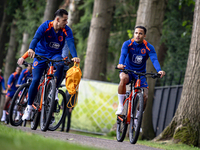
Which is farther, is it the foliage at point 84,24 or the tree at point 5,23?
the tree at point 5,23

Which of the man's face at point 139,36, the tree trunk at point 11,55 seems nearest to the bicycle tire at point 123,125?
the man's face at point 139,36

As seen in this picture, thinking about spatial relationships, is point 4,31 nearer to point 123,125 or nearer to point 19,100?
Result: point 19,100

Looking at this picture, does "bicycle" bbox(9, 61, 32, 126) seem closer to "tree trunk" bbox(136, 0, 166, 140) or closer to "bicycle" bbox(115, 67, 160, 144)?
"bicycle" bbox(115, 67, 160, 144)

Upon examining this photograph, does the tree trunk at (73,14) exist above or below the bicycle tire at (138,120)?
above

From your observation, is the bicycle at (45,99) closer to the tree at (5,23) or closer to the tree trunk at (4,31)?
the tree at (5,23)

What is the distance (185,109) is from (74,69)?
3587mm

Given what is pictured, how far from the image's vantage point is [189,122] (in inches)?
336

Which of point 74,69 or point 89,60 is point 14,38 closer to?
point 89,60

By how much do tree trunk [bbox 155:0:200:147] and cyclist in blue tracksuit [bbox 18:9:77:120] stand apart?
3.51m

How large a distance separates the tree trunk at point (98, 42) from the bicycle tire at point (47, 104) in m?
7.21

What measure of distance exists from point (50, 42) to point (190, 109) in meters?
4.03

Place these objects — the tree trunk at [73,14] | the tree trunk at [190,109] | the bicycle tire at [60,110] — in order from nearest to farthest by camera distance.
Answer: the bicycle tire at [60,110], the tree trunk at [190,109], the tree trunk at [73,14]

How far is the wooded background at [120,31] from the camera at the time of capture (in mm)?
8930

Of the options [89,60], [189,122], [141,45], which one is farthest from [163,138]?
[89,60]
